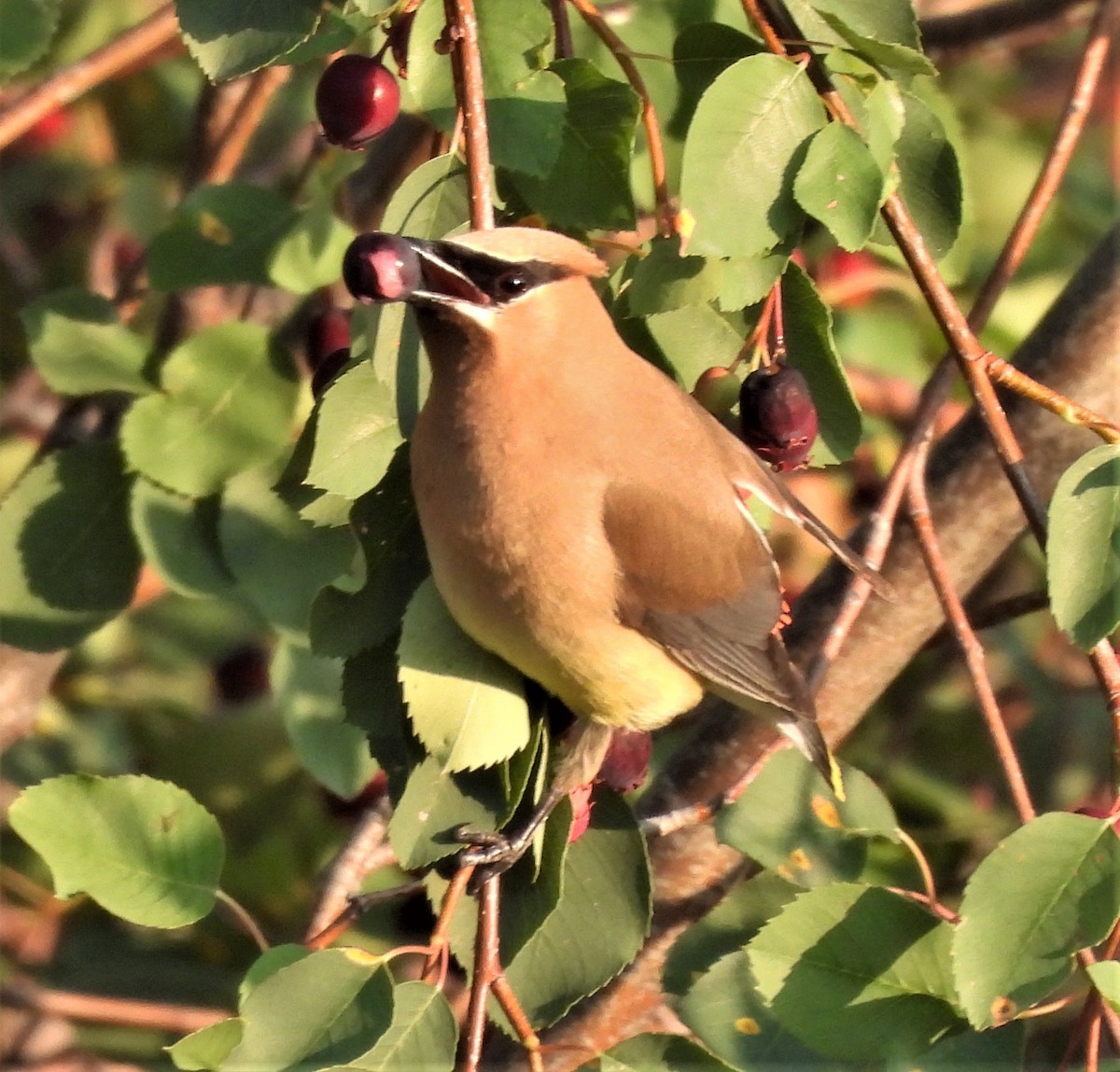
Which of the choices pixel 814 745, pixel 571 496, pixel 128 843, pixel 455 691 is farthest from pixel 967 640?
pixel 128 843

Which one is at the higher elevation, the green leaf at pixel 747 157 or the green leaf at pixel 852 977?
the green leaf at pixel 747 157

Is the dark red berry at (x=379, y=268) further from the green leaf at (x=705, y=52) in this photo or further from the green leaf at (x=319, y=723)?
the green leaf at (x=319, y=723)

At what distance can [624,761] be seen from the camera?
1930mm

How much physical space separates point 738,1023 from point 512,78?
0.90m

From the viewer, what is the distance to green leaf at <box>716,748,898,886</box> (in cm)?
182

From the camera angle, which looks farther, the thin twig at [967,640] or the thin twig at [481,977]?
the thin twig at [967,640]

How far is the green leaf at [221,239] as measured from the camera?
86.8 inches

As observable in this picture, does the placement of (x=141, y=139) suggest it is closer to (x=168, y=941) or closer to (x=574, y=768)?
(x=168, y=941)

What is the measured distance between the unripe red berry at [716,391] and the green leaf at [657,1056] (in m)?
0.64

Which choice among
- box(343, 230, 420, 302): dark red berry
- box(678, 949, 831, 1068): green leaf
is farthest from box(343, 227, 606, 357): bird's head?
box(678, 949, 831, 1068): green leaf

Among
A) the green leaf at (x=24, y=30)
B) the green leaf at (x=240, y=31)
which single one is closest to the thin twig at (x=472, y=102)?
the green leaf at (x=240, y=31)

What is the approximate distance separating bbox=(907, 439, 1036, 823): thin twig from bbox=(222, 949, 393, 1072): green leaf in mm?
598

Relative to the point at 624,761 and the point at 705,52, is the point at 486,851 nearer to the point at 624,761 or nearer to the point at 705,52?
the point at 624,761

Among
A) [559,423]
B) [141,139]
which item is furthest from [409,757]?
[141,139]
